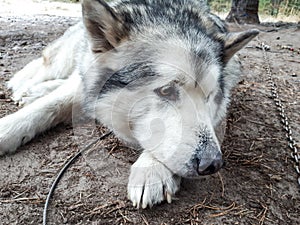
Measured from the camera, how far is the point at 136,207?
2250 mm

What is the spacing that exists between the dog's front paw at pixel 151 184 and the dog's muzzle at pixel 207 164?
0.31 meters

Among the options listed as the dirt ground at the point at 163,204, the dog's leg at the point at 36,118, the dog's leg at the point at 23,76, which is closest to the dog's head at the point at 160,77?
the dirt ground at the point at 163,204

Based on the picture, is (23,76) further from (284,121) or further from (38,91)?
(284,121)

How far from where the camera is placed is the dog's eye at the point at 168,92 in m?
2.35

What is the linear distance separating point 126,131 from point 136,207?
2.24 ft

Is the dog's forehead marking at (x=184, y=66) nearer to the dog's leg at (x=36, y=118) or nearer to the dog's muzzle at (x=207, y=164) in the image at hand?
the dog's muzzle at (x=207, y=164)

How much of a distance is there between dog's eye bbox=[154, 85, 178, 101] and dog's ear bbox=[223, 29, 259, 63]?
762 millimetres

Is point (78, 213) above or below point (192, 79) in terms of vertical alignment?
below

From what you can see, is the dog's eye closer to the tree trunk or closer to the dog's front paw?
the dog's front paw

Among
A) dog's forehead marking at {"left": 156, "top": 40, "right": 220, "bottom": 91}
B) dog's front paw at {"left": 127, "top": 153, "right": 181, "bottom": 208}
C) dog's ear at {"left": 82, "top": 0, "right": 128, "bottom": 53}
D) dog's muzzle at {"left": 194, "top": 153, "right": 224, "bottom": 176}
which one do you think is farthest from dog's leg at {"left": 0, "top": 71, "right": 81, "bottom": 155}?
dog's muzzle at {"left": 194, "top": 153, "right": 224, "bottom": 176}

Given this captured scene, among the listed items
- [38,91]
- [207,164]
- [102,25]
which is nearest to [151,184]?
[207,164]

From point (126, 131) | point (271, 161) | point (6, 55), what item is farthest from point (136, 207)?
point (6, 55)

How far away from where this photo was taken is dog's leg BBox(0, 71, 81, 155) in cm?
284

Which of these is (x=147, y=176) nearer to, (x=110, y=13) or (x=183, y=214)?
(x=183, y=214)
